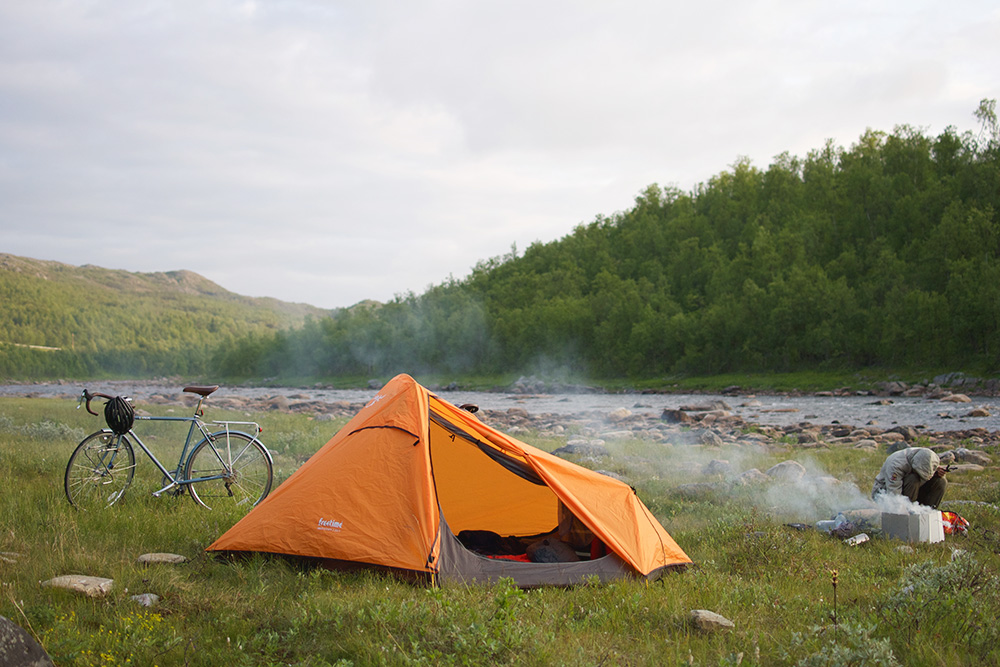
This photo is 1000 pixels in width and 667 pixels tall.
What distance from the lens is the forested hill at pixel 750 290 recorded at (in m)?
46.2

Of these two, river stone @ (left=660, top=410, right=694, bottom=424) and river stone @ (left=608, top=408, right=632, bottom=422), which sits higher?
river stone @ (left=660, top=410, right=694, bottom=424)

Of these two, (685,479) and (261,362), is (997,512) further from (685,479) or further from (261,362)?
(261,362)

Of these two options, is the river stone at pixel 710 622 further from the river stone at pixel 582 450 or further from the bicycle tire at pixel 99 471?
the river stone at pixel 582 450

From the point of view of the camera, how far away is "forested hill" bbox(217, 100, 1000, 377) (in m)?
46.2

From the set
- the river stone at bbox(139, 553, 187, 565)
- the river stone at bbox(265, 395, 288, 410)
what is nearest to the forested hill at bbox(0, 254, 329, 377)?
the river stone at bbox(265, 395, 288, 410)

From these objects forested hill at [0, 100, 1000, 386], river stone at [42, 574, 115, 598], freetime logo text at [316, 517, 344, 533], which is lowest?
river stone at [42, 574, 115, 598]

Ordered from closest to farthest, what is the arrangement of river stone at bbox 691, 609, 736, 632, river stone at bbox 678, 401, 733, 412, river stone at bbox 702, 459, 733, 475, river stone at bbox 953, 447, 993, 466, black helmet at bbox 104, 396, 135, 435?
river stone at bbox 691, 609, 736, 632
black helmet at bbox 104, 396, 135, 435
river stone at bbox 702, 459, 733, 475
river stone at bbox 953, 447, 993, 466
river stone at bbox 678, 401, 733, 412

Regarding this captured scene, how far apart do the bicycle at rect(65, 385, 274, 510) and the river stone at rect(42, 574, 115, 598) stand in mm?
2239

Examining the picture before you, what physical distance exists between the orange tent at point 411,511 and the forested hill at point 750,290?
1594 inches

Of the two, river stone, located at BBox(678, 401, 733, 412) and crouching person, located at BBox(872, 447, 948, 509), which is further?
river stone, located at BBox(678, 401, 733, 412)

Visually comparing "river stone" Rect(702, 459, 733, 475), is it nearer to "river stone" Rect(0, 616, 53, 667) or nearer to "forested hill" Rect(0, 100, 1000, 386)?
"river stone" Rect(0, 616, 53, 667)

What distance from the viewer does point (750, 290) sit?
57125mm

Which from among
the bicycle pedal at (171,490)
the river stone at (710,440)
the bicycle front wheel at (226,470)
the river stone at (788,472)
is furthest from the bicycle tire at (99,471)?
the river stone at (710,440)

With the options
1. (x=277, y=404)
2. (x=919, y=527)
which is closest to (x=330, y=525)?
(x=919, y=527)
